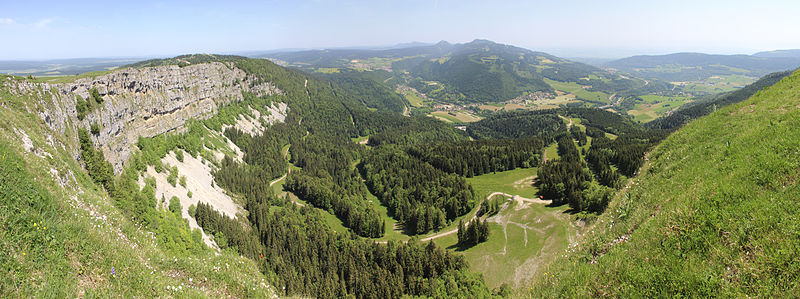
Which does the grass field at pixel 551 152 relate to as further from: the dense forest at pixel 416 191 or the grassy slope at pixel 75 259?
the grassy slope at pixel 75 259

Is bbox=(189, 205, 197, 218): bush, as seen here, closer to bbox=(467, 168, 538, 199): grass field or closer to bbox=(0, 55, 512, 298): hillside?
bbox=(0, 55, 512, 298): hillside

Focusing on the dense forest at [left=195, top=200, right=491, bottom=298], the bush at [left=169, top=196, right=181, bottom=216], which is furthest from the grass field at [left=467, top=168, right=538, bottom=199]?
the bush at [left=169, top=196, right=181, bottom=216]

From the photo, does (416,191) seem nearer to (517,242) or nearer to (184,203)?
(517,242)

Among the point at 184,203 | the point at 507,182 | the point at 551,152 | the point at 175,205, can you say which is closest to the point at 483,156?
the point at 507,182

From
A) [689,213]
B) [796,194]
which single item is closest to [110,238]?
[689,213]

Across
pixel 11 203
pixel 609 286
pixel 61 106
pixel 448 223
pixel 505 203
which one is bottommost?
pixel 448 223

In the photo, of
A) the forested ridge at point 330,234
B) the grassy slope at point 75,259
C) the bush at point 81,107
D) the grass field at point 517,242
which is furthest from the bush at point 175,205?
the grass field at point 517,242

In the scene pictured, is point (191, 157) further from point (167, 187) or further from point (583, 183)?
point (583, 183)
